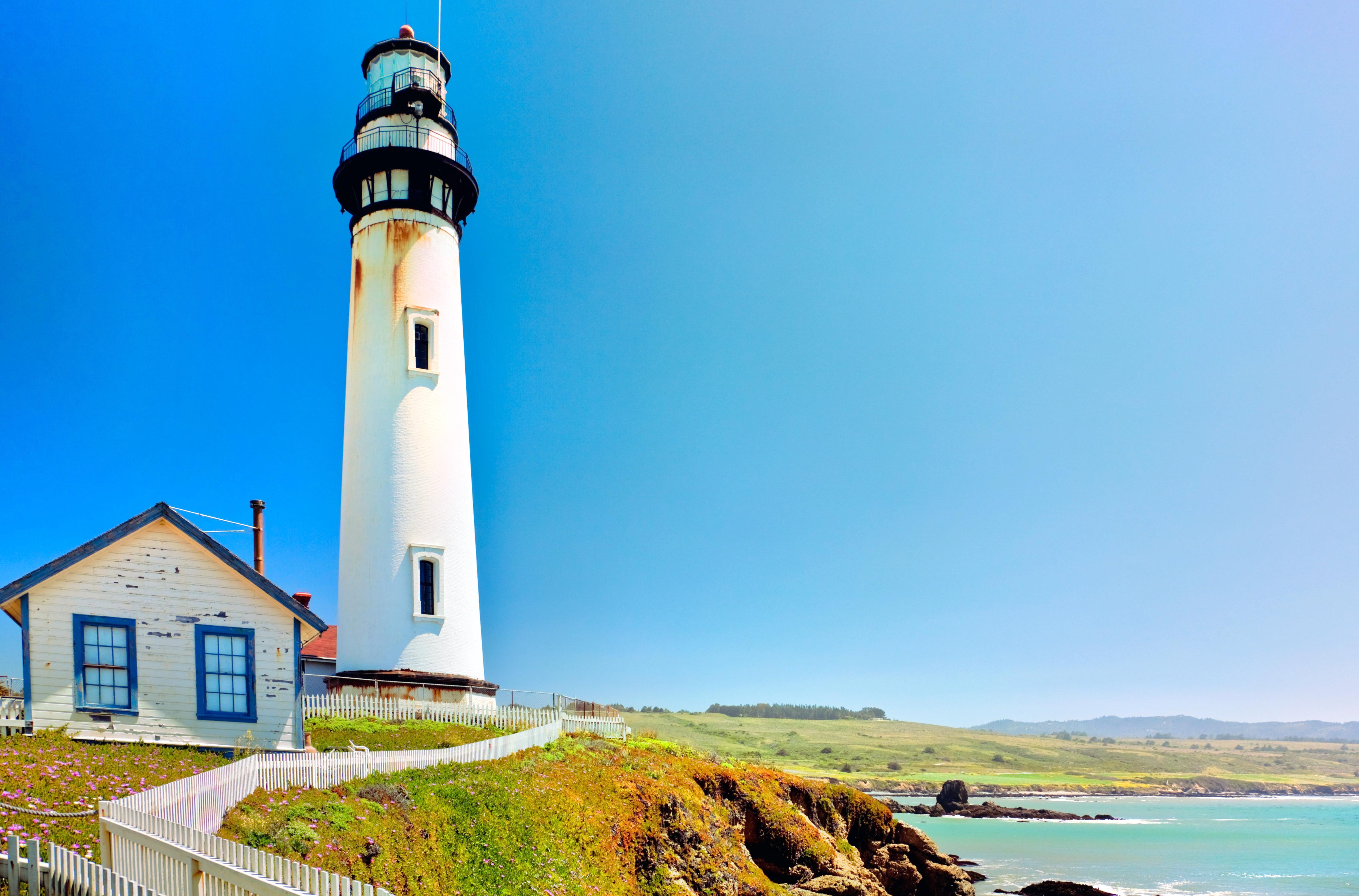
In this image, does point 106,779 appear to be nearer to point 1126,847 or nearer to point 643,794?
point 643,794

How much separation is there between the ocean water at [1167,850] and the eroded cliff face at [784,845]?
22.9ft

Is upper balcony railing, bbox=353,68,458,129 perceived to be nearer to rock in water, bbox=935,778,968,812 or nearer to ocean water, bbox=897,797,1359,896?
ocean water, bbox=897,797,1359,896

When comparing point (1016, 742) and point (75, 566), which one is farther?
point (1016, 742)

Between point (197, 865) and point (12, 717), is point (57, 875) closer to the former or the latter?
point (197, 865)

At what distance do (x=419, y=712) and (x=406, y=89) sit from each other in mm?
18961

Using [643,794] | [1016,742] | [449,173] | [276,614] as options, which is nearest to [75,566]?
[276,614]

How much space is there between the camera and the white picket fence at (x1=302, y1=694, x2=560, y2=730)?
961 inches

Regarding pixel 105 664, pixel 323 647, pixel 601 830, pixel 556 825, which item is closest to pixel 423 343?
pixel 323 647

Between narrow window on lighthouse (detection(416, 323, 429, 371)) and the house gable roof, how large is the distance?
11.1m

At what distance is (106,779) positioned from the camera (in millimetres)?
13898

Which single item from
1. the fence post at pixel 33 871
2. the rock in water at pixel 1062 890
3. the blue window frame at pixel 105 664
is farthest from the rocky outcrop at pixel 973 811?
the fence post at pixel 33 871

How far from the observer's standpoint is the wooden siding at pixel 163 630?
661 inches

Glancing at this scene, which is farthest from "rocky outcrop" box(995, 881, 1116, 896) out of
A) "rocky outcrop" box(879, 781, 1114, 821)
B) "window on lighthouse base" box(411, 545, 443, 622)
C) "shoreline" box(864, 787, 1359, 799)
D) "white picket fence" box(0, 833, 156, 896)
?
"shoreline" box(864, 787, 1359, 799)

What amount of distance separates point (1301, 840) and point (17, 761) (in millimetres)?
73188
